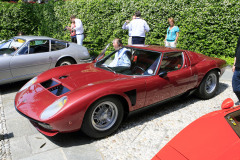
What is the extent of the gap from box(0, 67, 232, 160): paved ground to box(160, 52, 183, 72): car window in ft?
5.84

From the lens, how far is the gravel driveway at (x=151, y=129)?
9.63 feet

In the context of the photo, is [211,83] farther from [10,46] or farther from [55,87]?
[10,46]

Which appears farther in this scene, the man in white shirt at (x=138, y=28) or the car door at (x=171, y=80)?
the man in white shirt at (x=138, y=28)

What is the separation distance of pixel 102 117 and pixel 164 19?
5997 mm

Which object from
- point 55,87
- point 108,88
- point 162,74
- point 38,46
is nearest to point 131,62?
point 162,74

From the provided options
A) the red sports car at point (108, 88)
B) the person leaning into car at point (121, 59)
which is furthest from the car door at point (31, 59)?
the person leaning into car at point (121, 59)

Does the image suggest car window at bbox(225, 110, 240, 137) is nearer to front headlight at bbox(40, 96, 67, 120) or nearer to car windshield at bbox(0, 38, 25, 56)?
front headlight at bbox(40, 96, 67, 120)

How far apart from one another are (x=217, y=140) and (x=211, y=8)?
6.27 m

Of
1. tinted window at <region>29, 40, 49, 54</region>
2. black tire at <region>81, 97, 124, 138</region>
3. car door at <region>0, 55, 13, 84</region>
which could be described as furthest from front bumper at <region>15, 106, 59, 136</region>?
tinted window at <region>29, 40, 49, 54</region>

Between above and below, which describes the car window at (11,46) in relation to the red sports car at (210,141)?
above

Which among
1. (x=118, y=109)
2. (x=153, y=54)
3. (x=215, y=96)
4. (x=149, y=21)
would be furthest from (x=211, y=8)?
(x=118, y=109)

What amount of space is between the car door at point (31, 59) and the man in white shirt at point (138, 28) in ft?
8.44

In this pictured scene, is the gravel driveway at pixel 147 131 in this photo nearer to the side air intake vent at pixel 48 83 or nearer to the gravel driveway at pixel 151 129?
the gravel driveway at pixel 151 129

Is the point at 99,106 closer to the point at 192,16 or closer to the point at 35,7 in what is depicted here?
the point at 192,16
